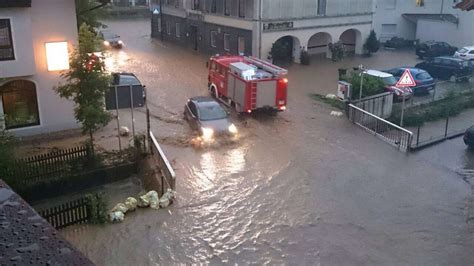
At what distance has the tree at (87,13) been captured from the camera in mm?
24561

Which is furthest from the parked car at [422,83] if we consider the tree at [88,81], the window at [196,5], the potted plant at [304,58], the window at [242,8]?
the window at [196,5]

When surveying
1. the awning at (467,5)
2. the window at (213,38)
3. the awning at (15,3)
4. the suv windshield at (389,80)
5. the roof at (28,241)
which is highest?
the awning at (467,5)

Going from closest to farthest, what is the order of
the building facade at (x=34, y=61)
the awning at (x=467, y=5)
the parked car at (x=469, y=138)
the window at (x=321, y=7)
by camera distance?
the awning at (x=467, y=5) → the building facade at (x=34, y=61) → the parked car at (x=469, y=138) → the window at (x=321, y=7)

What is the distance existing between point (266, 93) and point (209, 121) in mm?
3536

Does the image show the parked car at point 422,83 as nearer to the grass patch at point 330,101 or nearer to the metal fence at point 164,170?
the grass patch at point 330,101

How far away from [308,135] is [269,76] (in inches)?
132

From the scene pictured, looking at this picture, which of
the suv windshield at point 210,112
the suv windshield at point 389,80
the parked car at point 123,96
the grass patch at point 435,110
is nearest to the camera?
the parked car at point 123,96

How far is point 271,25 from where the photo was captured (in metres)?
32.9

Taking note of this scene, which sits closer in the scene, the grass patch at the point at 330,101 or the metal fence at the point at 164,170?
the metal fence at the point at 164,170

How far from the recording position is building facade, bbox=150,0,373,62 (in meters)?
32.9

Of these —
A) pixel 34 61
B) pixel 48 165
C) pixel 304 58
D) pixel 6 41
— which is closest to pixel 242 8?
pixel 304 58

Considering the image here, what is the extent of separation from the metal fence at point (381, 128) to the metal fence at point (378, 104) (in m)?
0.94

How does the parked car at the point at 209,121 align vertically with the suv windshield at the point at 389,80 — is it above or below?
below

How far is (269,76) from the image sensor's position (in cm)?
2217
